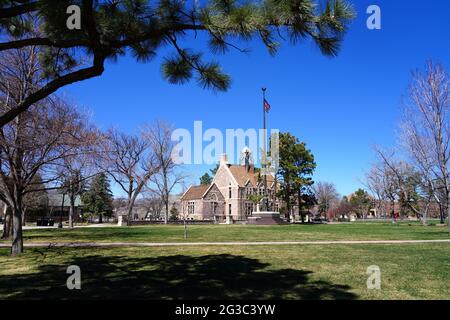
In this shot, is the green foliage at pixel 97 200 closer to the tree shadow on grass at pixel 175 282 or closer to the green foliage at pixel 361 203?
the tree shadow on grass at pixel 175 282

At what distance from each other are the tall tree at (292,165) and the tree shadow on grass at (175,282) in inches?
1490

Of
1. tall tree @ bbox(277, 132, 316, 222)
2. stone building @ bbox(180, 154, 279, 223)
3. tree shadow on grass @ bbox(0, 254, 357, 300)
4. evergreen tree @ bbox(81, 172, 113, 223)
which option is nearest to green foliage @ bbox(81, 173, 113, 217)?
evergreen tree @ bbox(81, 172, 113, 223)

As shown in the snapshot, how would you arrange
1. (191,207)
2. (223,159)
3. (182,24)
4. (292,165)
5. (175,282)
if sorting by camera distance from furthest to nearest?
(191,207)
(223,159)
(292,165)
(175,282)
(182,24)

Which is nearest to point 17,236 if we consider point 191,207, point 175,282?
point 175,282

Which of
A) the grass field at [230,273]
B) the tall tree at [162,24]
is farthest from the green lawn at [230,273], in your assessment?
the tall tree at [162,24]

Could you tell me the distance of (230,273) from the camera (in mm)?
8867

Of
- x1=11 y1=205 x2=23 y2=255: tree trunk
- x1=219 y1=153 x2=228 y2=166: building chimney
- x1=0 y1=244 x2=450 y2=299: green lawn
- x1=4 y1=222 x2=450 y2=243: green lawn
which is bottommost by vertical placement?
x1=4 y1=222 x2=450 y2=243: green lawn

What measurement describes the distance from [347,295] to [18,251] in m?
11.1

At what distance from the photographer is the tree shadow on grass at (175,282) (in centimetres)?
675

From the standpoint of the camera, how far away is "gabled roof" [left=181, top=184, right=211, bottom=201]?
7644cm

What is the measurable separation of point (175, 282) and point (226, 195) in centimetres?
6675

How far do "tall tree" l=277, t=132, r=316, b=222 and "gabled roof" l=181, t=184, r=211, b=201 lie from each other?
94.3 ft

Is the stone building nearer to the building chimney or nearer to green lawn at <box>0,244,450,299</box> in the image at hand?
the building chimney

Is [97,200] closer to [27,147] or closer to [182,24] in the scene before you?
[27,147]
